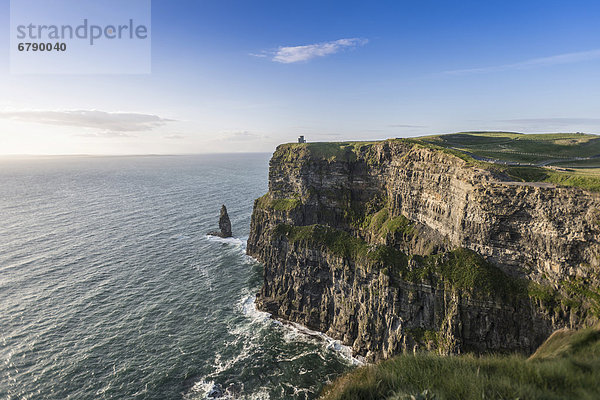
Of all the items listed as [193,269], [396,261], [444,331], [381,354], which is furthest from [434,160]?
[193,269]

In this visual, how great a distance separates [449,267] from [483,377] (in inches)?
1161

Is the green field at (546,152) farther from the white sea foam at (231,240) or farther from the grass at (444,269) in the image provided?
the white sea foam at (231,240)

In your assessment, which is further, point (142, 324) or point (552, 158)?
point (552, 158)

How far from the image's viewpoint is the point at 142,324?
173ft

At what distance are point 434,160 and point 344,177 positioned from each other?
92.7ft

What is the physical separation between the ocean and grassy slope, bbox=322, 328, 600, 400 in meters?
26.6

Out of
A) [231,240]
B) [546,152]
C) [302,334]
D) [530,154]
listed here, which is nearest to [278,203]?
[231,240]

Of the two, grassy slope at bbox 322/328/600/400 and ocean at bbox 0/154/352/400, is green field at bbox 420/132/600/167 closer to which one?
grassy slope at bbox 322/328/600/400

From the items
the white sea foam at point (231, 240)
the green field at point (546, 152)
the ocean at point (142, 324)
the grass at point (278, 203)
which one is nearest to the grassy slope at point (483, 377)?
the ocean at point (142, 324)

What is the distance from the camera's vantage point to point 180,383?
4059cm

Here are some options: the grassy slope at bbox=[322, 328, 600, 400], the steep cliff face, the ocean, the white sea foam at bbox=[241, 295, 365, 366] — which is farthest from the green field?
the ocean

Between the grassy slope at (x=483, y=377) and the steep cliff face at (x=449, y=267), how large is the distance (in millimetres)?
20207

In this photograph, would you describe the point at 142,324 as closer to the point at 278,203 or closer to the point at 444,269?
the point at 278,203

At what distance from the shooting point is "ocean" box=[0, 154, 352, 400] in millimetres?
40469
